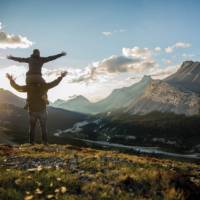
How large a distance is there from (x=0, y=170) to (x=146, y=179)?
188 inches

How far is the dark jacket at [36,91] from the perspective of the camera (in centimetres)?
2295

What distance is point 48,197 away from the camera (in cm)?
850

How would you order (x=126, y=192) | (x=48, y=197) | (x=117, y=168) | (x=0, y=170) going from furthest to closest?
(x=117, y=168) < (x=0, y=170) < (x=126, y=192) < (x=48, y=197)

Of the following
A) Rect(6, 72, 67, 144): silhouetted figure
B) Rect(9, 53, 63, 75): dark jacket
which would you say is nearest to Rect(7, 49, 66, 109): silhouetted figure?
Rect(9, 53, 63, 75): dark jacket

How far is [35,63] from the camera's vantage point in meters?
23.2

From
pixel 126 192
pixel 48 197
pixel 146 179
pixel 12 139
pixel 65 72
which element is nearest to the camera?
pixel 48 197

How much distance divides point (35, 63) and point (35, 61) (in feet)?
0.45

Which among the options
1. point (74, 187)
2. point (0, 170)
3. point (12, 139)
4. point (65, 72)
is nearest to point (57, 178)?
point (74, 187)

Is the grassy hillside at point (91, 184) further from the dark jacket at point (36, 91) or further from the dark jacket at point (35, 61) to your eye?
the dark jacket at point (35, 61)

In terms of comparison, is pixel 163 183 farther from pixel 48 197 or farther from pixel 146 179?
pixel 48 197

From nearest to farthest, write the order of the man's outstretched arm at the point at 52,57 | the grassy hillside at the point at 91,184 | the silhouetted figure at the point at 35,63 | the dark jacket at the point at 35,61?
the grassy hillside at the point at 91,184
the silhouetted figure at the point at 35,63
the dark jacket at the point at 35,61
the man's outstretched arm at the point at 52,57

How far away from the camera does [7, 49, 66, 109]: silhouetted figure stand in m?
22.9

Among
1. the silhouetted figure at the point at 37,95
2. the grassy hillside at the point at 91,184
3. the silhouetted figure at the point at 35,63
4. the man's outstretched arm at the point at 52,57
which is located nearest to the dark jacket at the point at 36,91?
the silhouetted figure at the point at 37,95

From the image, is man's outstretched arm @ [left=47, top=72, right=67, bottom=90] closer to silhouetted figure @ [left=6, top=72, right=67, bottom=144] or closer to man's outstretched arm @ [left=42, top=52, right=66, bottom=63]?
silhouetted figure @ [left=6, top=72, right=67, bottom=144]
